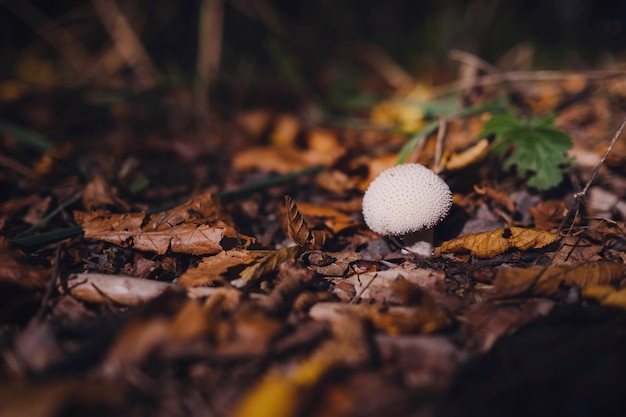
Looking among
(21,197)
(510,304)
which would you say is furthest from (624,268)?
(21,197)

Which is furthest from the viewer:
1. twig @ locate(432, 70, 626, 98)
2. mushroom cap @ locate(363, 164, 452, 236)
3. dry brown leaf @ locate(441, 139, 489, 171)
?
twig @ locate(432, 70, 626, 98)

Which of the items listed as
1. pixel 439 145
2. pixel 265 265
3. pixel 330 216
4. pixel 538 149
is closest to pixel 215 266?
pixel 265 265

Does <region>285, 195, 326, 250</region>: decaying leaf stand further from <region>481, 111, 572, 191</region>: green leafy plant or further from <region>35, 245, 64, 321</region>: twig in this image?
<region>481, 111, 572, 191</region>: green leafy plant

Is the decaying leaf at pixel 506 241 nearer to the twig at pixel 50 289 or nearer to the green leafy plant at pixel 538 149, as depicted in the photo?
the green leafy plant at pixel 538 149

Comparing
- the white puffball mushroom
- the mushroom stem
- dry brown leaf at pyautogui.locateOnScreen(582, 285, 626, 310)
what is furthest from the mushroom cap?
dry brown leaf at pyautogui.locateOnScreen(582, 285, 626, 310)

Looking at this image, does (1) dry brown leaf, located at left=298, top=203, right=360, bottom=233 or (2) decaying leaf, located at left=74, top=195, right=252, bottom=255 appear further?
(1) dry brown leaf, located at left=298, top=203, right=360, bottom=233

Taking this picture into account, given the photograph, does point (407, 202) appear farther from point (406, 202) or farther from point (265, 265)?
point (265, 265)
